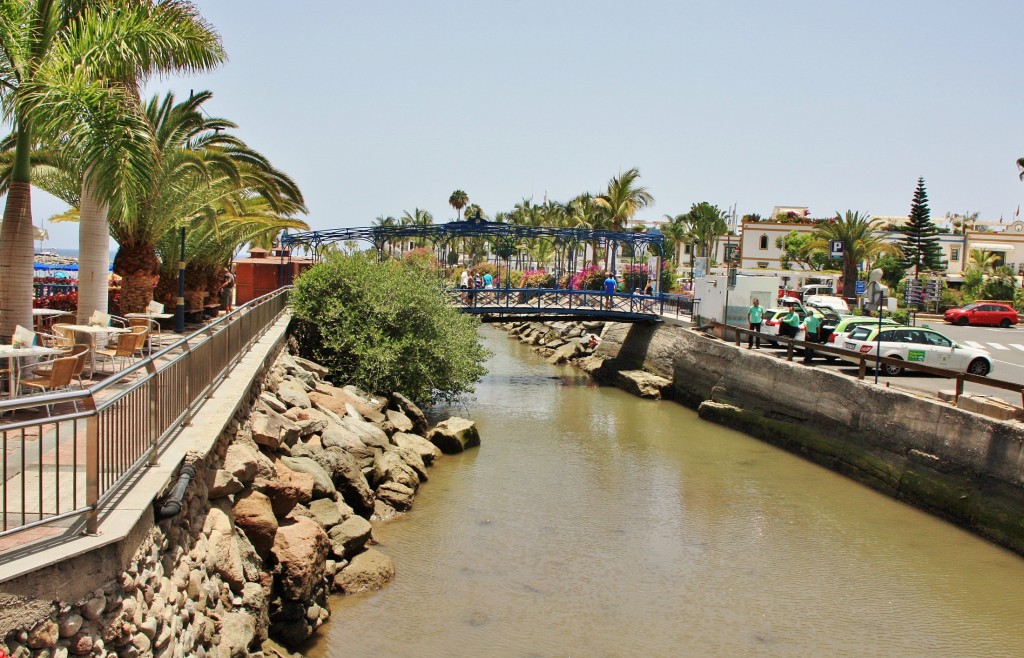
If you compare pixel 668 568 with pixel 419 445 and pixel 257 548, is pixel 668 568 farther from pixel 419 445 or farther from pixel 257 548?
pixel 419 445

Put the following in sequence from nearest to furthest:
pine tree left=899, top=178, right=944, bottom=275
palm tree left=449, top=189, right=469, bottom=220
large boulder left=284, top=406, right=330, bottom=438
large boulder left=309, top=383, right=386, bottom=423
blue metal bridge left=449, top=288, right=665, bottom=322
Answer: large boulder left=284, top=406, right=330, bottom=438, large boulder left=309, top=383, right=386, bottom=423, blue metal bridge left=449, top=288, right=665, bottom=322, pine tree left=899, top=178, right=944, bottom=275, palm tree left=449, top=189, right=469, bottom=220

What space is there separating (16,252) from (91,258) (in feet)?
10.9

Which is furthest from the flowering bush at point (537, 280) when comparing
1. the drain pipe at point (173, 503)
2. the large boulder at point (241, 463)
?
the drain pipe at point (173, 503)

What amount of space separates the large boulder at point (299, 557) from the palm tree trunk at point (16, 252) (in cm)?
461

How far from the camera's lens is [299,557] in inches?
378

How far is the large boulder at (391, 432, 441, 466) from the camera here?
704 inches

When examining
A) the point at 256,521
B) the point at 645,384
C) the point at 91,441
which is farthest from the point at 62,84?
the point at 645,384

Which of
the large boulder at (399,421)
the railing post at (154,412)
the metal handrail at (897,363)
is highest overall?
the railing post at (154,412)

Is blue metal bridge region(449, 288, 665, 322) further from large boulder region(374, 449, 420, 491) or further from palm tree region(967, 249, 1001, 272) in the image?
palm tree region(967, 249, 1001, 272)

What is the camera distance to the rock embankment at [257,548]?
6.01m

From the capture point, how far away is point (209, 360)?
10.6 meters

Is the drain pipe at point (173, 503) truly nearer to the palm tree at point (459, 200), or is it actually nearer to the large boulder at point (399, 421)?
the large boulder at point (399, 421)

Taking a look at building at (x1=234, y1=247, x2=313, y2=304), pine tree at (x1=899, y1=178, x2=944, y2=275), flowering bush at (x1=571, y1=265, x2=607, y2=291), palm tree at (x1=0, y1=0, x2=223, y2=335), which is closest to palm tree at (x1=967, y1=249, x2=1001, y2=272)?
pine tree at (x1=899, y1=178, x2=944, y2=275)

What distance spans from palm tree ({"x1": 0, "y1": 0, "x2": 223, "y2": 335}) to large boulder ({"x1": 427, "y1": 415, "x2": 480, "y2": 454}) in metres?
9.78
